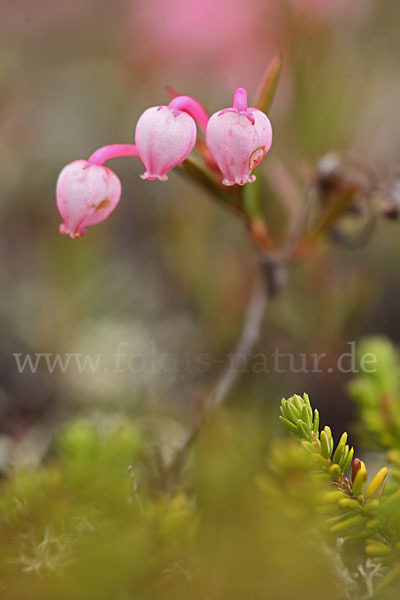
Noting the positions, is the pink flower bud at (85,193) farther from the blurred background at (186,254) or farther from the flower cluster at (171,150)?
the blurred background at (186,254)

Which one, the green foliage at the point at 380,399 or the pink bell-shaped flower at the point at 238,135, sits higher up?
the pink bell-shaped flower at the point at 238,135

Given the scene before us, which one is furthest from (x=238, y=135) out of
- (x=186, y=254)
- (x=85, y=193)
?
(x=186, y=254)

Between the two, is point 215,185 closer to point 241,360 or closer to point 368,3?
point 241,360

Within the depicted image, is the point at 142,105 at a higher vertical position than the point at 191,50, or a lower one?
lower

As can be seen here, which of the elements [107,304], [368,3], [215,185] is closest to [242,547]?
[215,185]

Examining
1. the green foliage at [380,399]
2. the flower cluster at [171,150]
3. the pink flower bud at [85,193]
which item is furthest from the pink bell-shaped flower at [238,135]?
the green foliage at [380,399]

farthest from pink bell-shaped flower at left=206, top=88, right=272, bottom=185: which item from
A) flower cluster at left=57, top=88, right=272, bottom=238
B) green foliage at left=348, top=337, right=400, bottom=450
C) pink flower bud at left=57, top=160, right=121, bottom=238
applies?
green foliage at left=348, top=337, right=400, bottom=450

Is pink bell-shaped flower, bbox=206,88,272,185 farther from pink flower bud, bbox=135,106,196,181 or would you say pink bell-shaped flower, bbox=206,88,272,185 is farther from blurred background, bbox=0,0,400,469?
blurred background, bbox=0,0,400,469
